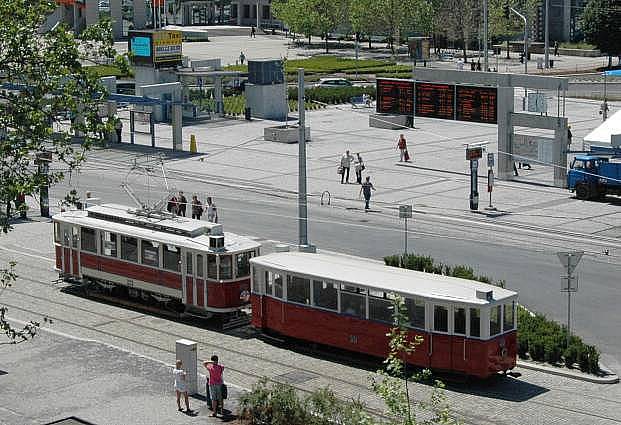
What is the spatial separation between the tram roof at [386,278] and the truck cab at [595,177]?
21.6 m

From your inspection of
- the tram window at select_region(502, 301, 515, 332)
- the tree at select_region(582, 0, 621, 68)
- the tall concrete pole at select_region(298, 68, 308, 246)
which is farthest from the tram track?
the tree at select_region(582, 0, 621, 68)

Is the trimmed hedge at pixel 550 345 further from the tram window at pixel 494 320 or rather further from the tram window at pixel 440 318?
the tram window at pixel 440 318

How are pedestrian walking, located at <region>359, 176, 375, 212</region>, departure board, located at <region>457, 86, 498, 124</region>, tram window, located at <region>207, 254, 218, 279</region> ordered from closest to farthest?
tram window, located at <region>207, 254, 218, 279</region> < pedestrian walking, located at <region>359, 176, 375, 212</region> < departure board, located at <region>457, 86, 498, 124</region>

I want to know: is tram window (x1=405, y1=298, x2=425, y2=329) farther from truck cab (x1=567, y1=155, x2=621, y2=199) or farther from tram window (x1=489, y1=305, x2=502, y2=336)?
truck cab (x1=567, y1=155, x2=621, y2=199)

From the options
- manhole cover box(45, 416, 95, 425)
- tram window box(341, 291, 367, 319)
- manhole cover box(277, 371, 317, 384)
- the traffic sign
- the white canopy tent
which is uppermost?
the white canopy tent

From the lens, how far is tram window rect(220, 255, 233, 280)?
3372cm

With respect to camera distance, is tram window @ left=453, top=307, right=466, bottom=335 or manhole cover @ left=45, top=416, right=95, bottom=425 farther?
tram window @ left=453, top=307, right=466, bottom=335

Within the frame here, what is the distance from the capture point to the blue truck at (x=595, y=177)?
51.1m

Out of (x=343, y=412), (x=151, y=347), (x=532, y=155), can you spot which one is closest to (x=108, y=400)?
(x=151, y=347)

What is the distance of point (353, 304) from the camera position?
30.4 metres

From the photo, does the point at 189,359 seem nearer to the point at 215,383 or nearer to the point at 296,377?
the point at 215,383

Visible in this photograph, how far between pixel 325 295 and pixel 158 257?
6210 millimetres

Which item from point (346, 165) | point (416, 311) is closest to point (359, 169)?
point (346, 165)

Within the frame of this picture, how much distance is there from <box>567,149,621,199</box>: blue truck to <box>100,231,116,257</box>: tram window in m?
22.0
